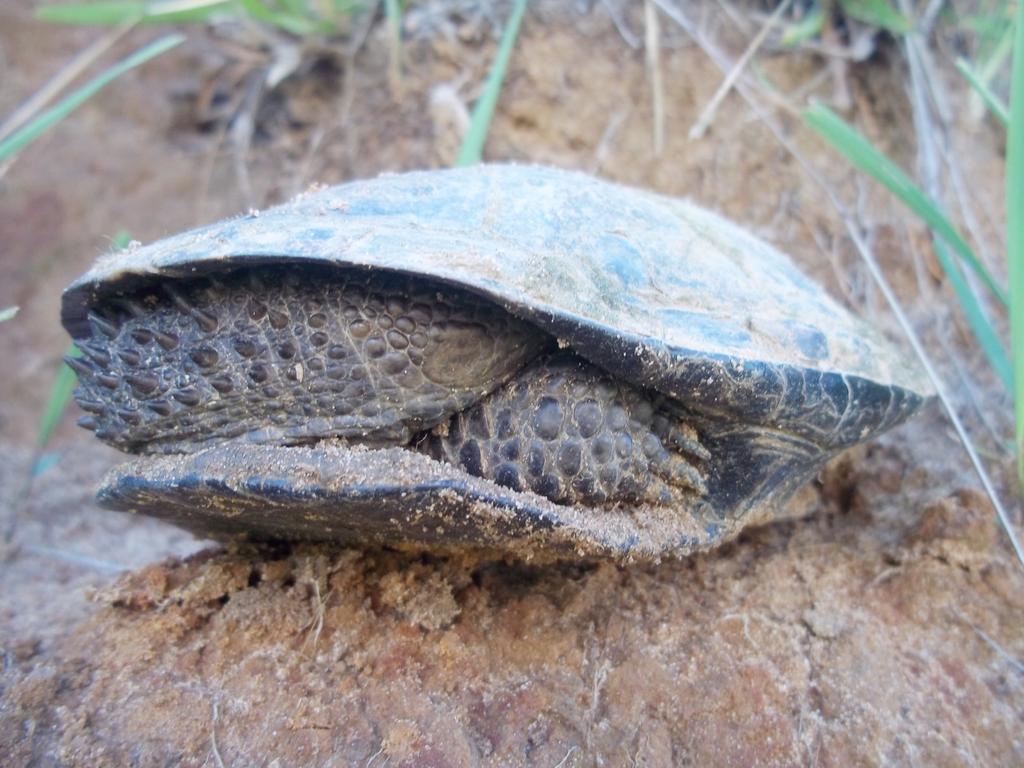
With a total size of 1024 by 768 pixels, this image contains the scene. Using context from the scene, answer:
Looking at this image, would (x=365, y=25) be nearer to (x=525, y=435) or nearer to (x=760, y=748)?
(x=525, y=435)

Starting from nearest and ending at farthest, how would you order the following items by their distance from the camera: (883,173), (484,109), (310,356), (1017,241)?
(310,356) → (1017,241) → (883,173) → (484,109)

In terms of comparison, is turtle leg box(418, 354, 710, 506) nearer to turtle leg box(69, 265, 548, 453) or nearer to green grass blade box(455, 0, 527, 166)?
turtle leg box(69, 265, 548, 453)

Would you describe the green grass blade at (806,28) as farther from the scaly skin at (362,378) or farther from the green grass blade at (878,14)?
the scaly skin at (362,378)

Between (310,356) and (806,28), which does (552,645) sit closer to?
(310,356)

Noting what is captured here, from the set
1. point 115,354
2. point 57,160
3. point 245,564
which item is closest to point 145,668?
point 245,564

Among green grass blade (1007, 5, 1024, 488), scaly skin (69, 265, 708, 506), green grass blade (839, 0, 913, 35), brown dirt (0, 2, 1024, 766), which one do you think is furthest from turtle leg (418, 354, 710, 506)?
green grass blade (839, 0, 913, 35)

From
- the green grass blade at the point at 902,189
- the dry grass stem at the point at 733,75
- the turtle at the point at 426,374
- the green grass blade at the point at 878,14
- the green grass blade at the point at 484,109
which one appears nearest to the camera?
the turtle at the point at 426,374

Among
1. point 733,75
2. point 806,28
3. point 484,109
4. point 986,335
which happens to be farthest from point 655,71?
point 986,335

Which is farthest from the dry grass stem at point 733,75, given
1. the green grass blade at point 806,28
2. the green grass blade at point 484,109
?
the green grass blade at point 484,109
